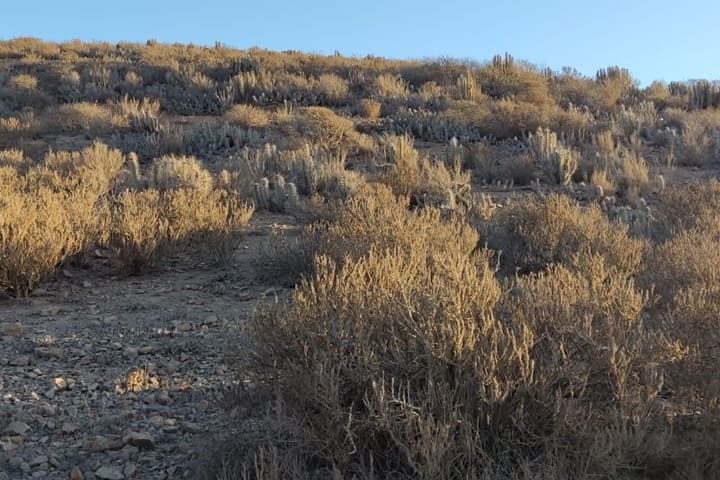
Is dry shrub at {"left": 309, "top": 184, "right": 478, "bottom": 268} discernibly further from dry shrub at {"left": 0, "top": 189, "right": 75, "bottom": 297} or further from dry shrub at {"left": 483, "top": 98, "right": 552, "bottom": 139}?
dry shrub at {"left": 483, "top": 98, "right": 552, "bottom": 139}

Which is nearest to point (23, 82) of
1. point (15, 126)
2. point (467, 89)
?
Result: point (15, 126)

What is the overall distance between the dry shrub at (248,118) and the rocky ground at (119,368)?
328 inches

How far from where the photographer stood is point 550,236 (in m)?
6.33

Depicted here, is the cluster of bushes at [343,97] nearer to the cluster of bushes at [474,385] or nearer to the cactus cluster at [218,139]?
the cactus cluster at [218,139]

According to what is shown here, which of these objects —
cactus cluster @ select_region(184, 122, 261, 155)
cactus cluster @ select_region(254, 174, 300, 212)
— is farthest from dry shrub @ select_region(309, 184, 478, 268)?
cactus cluster @ select_region(184, 122, 261, 155)

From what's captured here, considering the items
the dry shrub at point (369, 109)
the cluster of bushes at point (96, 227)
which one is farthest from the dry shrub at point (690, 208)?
the dry shrub at point (369, 109)

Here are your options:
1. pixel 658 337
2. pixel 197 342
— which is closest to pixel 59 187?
pixel 197 342

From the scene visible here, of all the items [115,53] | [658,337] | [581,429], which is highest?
[115,53]

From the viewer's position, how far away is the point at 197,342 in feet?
15.4

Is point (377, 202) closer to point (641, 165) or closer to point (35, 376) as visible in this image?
point (35, 376)

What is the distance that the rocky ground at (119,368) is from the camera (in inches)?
124

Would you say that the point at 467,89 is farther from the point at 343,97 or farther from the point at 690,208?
the point at 690,208

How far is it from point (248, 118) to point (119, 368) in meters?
11.0

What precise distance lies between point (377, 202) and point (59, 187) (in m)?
4.27
